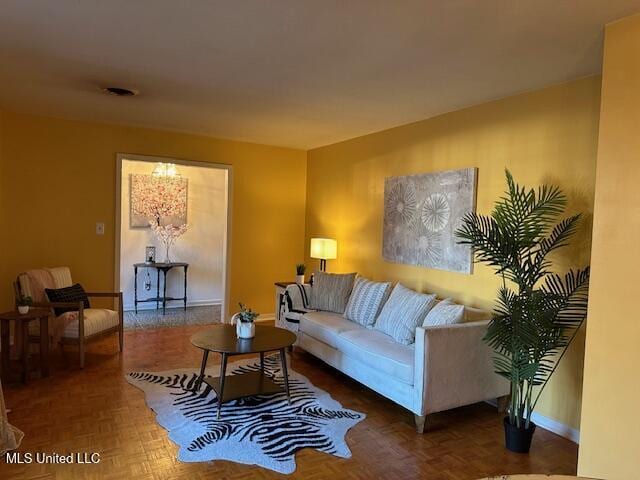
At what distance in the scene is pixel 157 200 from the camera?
6.44m

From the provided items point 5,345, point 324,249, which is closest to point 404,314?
point 324,249

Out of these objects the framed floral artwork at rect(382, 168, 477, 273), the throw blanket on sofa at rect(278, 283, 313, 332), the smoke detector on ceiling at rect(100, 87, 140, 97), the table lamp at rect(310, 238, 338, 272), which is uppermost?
the smoke detector on ceiling at rect(100, 87, 140, 97)

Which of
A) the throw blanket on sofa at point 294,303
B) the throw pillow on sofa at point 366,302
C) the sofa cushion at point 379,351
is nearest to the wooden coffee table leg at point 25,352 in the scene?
the throw blanket on sofa at point 294,303

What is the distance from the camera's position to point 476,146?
3564 mm

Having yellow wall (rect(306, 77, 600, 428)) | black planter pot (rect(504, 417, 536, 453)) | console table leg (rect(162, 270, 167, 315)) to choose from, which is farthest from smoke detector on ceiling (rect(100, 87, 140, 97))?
black planter pot (rect(504, 417, 536, 453))

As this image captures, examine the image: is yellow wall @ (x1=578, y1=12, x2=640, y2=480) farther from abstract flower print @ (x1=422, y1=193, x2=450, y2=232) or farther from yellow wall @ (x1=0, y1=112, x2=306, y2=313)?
yellow wall @ (x1=0, y1=112, x2=306, y2=313)

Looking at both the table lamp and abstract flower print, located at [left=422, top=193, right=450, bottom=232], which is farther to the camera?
the table lamp

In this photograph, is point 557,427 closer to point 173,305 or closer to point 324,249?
point 324,249

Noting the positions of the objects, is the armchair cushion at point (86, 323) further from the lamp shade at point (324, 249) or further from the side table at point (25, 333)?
the lamp shade at point (324, 249)

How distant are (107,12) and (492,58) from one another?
2056mm

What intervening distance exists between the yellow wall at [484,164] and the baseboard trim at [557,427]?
0.04 meters

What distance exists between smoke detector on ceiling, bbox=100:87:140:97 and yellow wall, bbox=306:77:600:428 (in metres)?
2.42

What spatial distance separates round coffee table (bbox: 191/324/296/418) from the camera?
3.03m

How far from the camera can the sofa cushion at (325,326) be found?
375 centimetres
